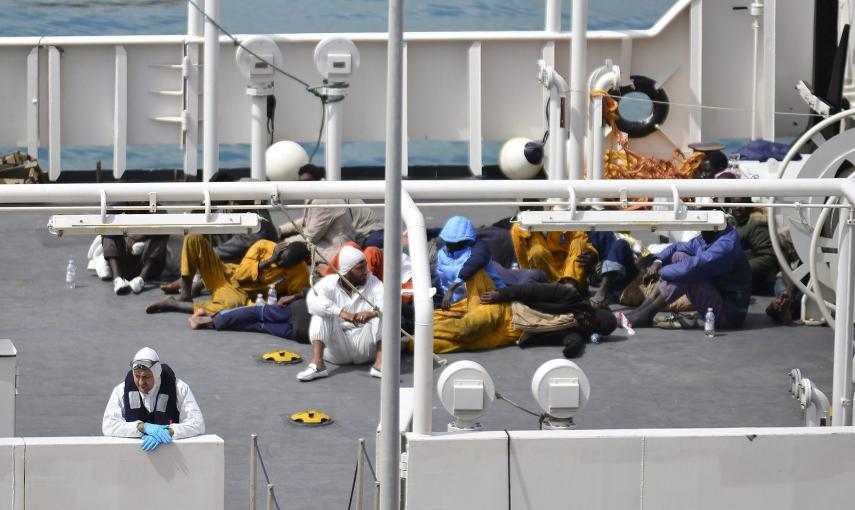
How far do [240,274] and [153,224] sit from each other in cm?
509

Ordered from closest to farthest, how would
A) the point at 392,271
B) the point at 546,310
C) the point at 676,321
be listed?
the point at 392,271 → the point at 546,310 → the point at 676,321

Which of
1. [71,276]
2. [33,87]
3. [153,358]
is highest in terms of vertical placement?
[33,87]

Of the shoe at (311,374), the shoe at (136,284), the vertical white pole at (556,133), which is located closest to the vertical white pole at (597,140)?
the vertical white pole at (556,133)

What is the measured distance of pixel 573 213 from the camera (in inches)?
374

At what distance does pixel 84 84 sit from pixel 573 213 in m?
11.0

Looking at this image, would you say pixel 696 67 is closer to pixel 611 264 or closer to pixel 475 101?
pixel 475 101

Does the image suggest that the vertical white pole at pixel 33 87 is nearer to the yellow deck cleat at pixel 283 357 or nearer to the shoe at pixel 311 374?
the yellow deck cleat at pixel 283 357

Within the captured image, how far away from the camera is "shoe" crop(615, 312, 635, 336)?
13.9 metres

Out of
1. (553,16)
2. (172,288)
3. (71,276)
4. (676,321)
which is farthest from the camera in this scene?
(553,16)

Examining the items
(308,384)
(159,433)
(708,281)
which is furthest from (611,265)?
(159,433)

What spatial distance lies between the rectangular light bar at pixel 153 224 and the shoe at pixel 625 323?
5.28 meters

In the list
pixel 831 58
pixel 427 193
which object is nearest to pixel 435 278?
pixel 427 193

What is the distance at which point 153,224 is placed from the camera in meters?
9.34

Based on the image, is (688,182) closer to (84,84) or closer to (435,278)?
(435,278)
